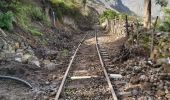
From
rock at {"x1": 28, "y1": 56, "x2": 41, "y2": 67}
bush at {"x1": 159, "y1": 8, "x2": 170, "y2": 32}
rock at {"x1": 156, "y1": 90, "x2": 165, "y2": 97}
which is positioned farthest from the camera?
bush at {"x1": 159, "y1": 8, "x2": 170, "y2": 32}

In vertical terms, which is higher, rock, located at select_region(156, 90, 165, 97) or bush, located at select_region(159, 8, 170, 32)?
rock, located at select_region(156, 90, 165, 97)

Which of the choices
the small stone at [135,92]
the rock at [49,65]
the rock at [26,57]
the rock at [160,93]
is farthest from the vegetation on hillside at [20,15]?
the rock at [160,93]

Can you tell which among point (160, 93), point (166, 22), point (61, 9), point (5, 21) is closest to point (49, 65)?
point (5, 21)

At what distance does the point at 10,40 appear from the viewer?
62.0 feet

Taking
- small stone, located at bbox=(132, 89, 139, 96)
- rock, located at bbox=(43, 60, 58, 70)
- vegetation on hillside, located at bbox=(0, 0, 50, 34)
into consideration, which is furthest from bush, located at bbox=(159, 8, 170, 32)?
small stone, located at bbox=(132, 89, 139, 96)

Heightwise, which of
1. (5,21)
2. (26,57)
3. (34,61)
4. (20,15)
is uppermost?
(5,21)

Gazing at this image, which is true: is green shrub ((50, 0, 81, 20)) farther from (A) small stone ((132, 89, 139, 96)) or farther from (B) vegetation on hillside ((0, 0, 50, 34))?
(A) small stone ((132, 89, 139, 96))

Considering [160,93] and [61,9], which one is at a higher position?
[160,93]

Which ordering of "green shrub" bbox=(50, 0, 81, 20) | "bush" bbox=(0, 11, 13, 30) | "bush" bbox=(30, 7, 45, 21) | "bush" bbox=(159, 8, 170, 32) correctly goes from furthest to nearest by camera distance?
"green shrub" bbox=(50, 0, 81, 20) → "bush" bbox=(159, 8, 170, 32) → "bush" bbox=(30, 7, 45, 21) → "bush" bbox=(0, 11, 13, 30)

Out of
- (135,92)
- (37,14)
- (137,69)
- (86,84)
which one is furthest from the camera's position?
(37,14)

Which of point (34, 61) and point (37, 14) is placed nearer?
point (34, 61)

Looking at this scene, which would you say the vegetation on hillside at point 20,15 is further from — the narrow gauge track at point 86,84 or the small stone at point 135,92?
the small stone at point 135,92

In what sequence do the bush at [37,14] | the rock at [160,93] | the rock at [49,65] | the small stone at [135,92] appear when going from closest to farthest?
the rock at [160,93], the small stone at [135,92], the rock at [49,65], the bush at [37,14]

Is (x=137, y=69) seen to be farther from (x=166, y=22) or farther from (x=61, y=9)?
(x=61, y=9)
